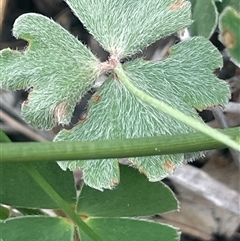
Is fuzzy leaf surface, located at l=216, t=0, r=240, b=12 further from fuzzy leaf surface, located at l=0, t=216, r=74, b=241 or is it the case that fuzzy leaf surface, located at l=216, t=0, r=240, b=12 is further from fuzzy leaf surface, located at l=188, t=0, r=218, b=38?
fuzzy leaf surface, located at l=0, t=216, r=74, b=241

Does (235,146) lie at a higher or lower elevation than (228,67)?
higher

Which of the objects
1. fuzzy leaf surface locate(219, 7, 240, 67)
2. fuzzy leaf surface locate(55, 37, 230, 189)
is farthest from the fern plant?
fuzzy leaf surface locate(219, 7, 240, 67)

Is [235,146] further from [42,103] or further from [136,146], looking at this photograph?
[42,103]

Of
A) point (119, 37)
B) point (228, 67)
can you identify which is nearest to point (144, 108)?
point (119, 37)

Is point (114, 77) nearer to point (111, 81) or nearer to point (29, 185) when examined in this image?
point (111, 81)

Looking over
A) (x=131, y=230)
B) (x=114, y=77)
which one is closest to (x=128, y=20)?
(x=114, y=77)
